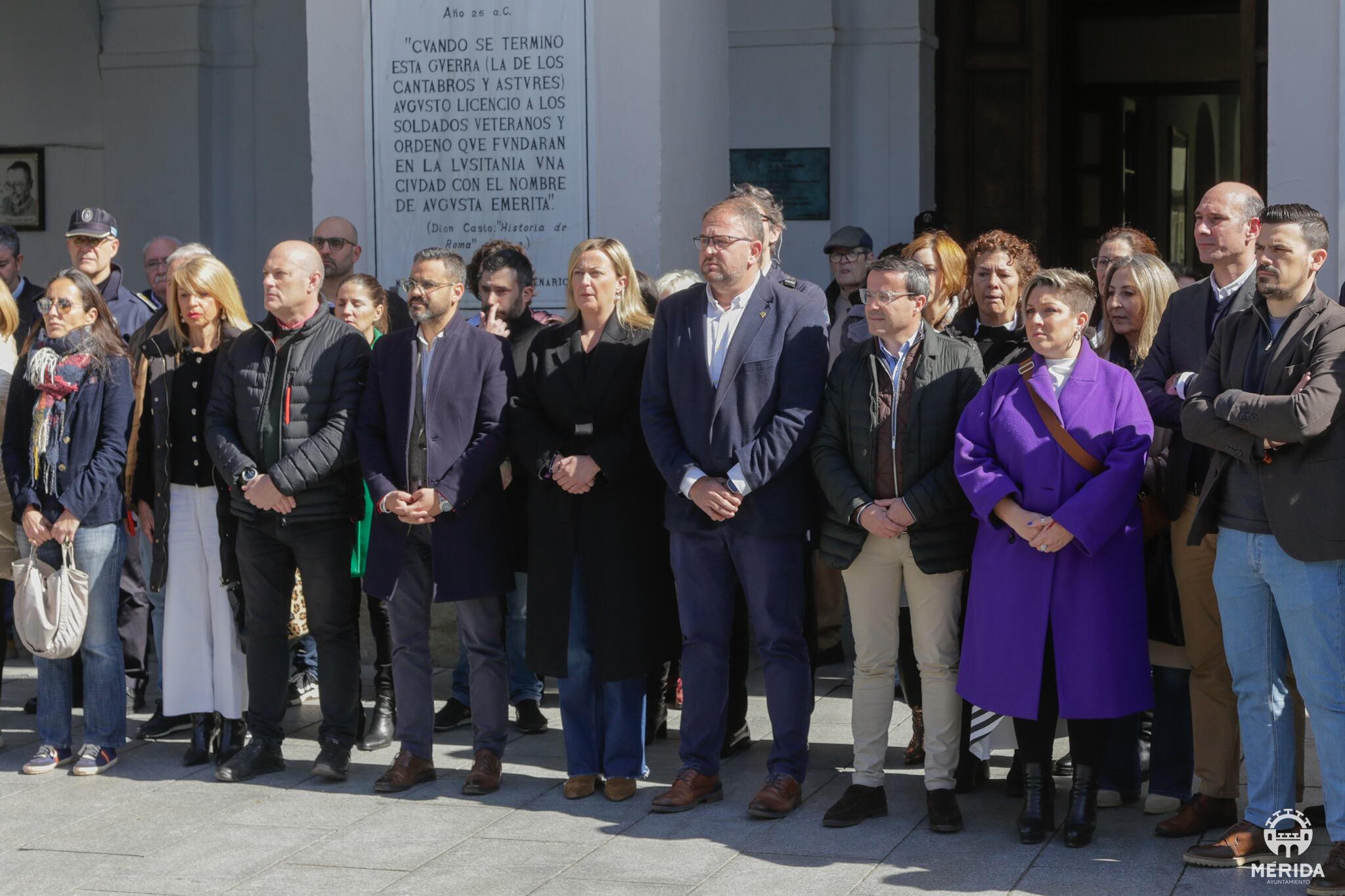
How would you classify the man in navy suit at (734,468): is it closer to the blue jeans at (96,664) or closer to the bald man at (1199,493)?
the bald man at (1199,493)

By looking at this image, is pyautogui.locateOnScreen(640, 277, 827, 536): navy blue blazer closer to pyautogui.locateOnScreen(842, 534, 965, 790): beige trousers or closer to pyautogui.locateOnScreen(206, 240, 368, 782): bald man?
pyautogui.locateOnScreen(842, 534, 965, 790): beige trousers

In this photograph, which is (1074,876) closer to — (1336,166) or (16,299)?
(1336,166)

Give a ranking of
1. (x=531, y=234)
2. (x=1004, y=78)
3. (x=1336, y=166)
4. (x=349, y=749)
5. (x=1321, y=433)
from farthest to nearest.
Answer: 1. (x=1004, y=78)
2. (x=531, y=234)
3. (x=1336, y=166)
4. (x=349, y=749)
5. (x=1321, y=433)

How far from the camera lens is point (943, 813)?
538 cm

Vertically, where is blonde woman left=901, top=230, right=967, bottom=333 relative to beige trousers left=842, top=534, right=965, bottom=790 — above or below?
above

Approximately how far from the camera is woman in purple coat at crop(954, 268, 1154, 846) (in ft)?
17.0

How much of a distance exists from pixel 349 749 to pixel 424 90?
11.0ft

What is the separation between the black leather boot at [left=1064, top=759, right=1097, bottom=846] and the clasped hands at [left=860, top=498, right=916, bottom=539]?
0.89 m

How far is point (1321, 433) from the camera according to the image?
470 centimetres

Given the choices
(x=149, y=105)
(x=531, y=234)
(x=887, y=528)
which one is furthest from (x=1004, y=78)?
(x=887, y=528)

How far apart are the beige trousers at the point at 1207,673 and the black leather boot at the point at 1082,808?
365mm

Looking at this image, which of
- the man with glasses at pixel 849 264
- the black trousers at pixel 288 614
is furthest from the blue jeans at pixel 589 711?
the man with glasses at pixel 849 264

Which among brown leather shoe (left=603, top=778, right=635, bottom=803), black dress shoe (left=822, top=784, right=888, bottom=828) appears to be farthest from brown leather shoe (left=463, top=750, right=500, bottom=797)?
black dress shoe (left=822, top=784, right=888, bottom=828)

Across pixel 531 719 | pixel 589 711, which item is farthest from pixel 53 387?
pixel 589 711
